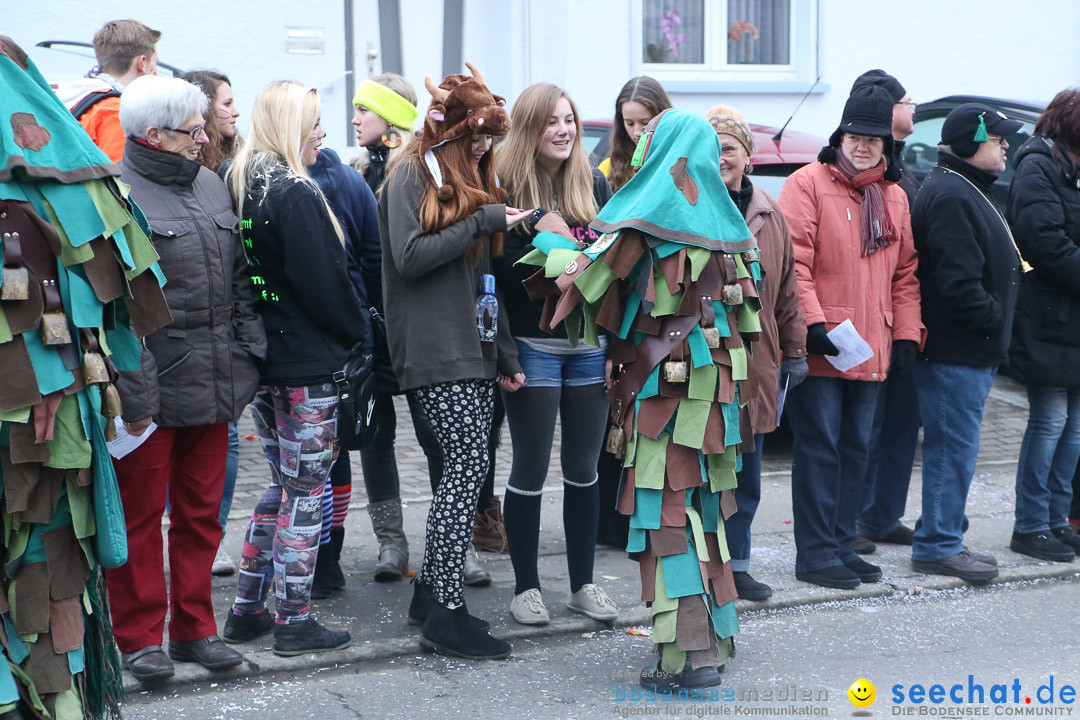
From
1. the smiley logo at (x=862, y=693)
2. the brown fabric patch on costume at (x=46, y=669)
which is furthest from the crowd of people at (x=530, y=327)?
the brown fabric patch on costume at (x=46, y=669)

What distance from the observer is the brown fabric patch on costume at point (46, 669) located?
10.5 feet

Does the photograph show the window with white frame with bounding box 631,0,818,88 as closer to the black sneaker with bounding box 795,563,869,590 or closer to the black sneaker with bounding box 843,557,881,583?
the black sneaker with bounding box 843,557,881,583

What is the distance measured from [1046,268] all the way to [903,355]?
2.75 ft

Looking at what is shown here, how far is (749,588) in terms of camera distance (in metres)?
5.04

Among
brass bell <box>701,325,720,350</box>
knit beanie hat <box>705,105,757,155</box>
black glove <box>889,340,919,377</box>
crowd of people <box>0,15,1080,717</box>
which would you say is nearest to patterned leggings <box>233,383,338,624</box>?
crowd of people <box>0,15,1080,717</box>

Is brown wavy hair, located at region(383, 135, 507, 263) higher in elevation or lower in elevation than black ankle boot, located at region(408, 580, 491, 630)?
higher

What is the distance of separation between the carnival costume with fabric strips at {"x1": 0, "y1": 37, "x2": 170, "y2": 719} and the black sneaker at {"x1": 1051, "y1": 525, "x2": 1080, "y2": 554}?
4.52 metres

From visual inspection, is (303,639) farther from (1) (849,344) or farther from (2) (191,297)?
(1) (849,344)

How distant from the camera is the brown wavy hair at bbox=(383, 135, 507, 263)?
4.13 metres

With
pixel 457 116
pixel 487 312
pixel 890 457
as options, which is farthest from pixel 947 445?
pixel 457 116

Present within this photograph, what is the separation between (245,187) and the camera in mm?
4070

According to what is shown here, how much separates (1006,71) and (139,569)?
10.3 meters

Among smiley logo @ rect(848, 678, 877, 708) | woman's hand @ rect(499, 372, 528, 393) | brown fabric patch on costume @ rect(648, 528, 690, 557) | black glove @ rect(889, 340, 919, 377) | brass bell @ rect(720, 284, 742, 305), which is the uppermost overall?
brass bell @ rect(720, 284, 742, 305)

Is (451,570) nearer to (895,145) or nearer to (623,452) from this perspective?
(623,452)
